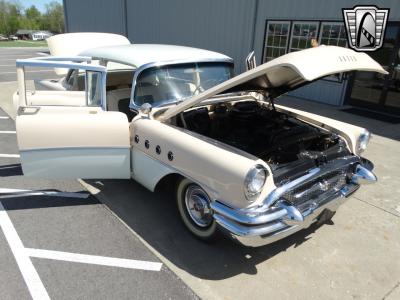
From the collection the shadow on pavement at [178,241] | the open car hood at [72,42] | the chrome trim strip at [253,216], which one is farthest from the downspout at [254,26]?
the chrome trim strip at [253,216]

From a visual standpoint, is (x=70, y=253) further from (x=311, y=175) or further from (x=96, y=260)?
(x=311, y=175)

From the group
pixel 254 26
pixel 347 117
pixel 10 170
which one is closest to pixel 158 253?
pixel 10 170

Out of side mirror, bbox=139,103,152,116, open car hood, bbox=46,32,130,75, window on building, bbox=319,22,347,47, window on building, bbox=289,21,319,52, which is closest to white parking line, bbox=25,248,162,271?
side mirror, bbox=139,103,152,116

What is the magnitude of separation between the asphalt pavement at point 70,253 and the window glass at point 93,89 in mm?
1108

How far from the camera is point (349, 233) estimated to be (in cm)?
334

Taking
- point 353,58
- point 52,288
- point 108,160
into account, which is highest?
point 353,58

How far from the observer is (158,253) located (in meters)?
2.94

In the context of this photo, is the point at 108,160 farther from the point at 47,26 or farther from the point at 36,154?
the point at 47,26

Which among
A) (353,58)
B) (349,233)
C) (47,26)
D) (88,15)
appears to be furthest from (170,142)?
(47,26)

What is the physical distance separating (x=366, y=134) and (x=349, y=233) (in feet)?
3.40

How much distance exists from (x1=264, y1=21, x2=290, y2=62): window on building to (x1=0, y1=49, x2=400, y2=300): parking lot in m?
6.71

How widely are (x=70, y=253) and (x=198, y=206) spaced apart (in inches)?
47.3

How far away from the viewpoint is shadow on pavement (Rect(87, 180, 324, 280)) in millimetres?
2812

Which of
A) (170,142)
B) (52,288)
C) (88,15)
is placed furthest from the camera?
(88,15)
